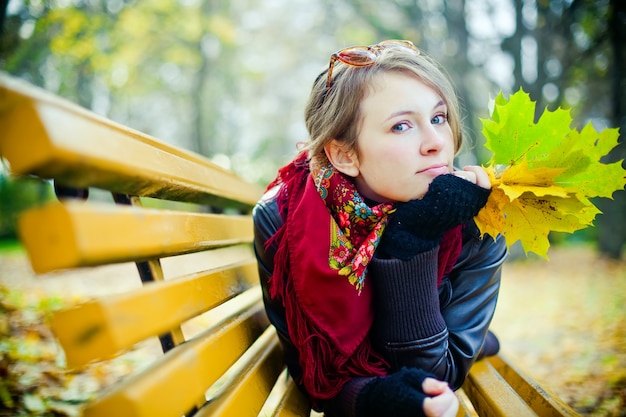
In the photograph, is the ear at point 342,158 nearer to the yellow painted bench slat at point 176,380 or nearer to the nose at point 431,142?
the nose at point 431,142

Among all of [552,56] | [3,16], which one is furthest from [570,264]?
[3,16]

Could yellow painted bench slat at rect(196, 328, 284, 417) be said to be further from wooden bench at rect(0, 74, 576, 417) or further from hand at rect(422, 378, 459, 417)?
hand at rect(422, 378, 459, 417)

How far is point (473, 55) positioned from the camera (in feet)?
36.0

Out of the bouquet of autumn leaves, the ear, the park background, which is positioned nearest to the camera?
the bouquet of autumn leaves

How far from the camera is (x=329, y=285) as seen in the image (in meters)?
1.48

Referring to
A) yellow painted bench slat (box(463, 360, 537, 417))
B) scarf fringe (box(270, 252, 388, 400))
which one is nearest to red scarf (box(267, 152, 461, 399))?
scarf fringe (box(270, 252, 388, 400))

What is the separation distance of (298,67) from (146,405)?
21120 millimetres

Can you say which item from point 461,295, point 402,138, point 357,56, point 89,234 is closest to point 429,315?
point 461,295

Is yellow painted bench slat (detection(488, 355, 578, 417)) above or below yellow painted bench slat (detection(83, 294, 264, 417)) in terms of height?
below

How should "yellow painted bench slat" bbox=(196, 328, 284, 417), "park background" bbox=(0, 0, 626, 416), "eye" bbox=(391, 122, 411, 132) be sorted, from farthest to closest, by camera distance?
"park background" bbox=(0, 0, 626, 416), "eye" bbox=(391, 122, 411, 132), "yellow painted bench slat" bbox=(196, 328, 284, 417)

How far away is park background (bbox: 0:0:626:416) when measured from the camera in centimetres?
464

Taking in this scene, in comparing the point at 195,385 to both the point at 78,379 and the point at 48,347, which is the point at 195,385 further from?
the point at 48,347

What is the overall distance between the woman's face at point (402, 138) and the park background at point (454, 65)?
27.5 inches

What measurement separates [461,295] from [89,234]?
1273 millimetres
